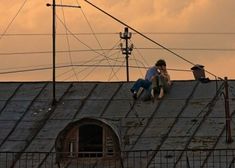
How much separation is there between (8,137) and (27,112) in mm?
1590

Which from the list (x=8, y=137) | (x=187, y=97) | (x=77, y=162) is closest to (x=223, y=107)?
(x=187, y=97)

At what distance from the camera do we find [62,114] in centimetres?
2434

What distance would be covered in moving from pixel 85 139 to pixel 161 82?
3.78 m

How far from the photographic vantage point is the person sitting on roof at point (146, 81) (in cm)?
2444

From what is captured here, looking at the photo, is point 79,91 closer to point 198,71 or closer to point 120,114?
point 120,114

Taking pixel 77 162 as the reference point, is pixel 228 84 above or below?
above

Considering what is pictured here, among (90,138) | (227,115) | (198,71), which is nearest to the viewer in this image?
(90,138)

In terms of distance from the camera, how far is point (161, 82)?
970 inches

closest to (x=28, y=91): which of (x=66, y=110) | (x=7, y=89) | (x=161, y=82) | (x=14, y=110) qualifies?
(x=7, y=89)

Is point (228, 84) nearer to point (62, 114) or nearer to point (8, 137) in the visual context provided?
point (62, 114)

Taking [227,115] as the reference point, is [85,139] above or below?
below

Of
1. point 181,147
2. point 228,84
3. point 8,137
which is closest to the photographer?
point 181,147

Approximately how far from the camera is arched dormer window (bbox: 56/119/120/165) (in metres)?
→ 21.6

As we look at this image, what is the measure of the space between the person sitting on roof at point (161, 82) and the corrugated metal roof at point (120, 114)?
0.78 ft
